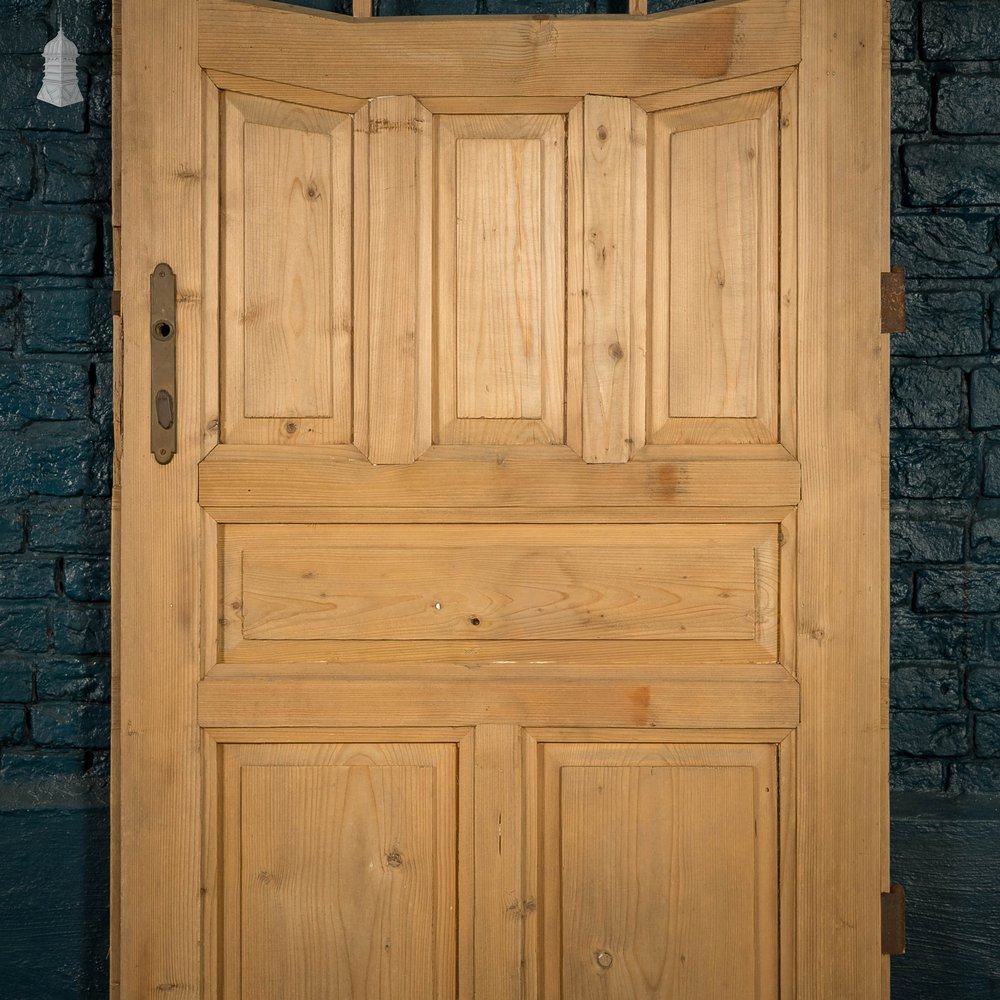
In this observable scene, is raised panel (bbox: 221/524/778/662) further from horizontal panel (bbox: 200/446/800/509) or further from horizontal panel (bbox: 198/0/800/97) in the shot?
horizontal panel (bbox: 198/0/800/97)

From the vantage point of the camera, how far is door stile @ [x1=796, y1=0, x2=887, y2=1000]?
4.46ft

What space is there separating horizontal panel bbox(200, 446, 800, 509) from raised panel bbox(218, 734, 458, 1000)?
0.41 metres

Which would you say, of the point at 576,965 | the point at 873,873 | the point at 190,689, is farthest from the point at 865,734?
the point at 190,689

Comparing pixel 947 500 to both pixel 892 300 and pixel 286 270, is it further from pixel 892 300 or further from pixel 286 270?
pixel 286 270

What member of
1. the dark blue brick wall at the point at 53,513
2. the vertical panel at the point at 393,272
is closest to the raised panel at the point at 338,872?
the dark blue brick wall at the point at 53,513

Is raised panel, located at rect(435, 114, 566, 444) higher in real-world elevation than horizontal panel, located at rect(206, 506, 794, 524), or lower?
higher

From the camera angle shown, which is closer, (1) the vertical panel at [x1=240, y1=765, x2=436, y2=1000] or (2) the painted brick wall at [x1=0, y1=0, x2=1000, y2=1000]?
(1) the vertical panel at [x1=240, y1=765, x2=436, y2=1000]

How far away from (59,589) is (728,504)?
1.20m

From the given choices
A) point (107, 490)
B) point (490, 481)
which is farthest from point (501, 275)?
point (107, 490)

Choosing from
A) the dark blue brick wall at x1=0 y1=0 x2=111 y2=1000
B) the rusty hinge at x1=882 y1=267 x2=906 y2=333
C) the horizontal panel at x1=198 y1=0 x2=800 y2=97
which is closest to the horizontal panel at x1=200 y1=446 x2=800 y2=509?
the rusty hinge at x1=882 y1=267 x2=906 y2=333

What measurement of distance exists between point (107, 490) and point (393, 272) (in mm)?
682

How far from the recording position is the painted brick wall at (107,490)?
1544 millimetres

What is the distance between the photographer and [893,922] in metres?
1.39

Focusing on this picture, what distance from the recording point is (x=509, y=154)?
1.38m
